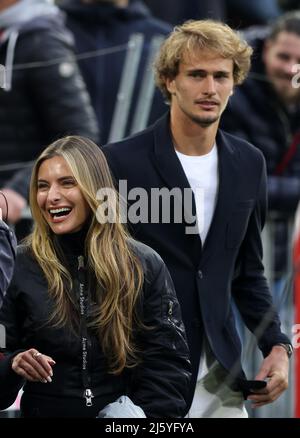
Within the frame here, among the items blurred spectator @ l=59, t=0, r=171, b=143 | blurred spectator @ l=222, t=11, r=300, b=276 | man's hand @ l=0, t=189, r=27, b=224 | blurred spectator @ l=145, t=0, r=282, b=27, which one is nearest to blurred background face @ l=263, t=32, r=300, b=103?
blurred spectator @ l=222, t=11, r=300, b=276

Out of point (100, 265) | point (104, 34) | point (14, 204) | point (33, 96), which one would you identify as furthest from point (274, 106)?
point (100, 265)

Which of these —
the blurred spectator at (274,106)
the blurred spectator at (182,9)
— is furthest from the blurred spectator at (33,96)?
the blurred spectator at (182,9)

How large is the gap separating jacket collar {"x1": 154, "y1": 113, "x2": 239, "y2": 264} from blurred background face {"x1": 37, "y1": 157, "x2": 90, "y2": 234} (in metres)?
0.62

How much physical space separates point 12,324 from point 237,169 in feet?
4.28

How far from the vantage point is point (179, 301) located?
5.78m

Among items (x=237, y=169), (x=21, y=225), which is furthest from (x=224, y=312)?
(x=21, y=225)

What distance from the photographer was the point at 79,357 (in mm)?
5074

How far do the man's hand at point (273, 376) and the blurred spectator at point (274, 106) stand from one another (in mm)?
2397

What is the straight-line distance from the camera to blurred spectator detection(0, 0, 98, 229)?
23.9ft

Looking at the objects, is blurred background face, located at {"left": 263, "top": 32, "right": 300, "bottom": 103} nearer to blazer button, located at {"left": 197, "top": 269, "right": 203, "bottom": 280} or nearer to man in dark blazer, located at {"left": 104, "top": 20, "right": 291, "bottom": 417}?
man in dark blazer, located at {"left": 104, "top": 20, "right": 291, "bottom": 417}

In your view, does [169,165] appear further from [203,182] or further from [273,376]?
[273,376]

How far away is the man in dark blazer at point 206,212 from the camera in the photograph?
19.0 ft

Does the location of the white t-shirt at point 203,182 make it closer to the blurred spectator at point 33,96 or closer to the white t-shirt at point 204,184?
the white t-shirt at point 204,184

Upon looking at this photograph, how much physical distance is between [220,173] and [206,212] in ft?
0.55
